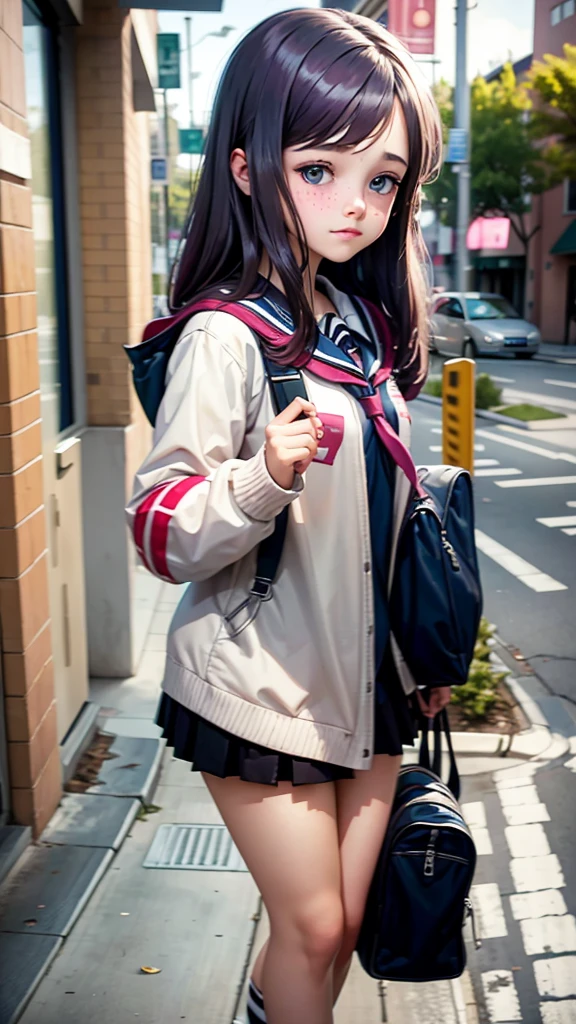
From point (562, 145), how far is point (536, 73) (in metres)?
6.06

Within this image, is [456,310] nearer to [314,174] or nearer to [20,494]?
[20,494]

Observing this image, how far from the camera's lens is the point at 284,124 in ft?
5.75

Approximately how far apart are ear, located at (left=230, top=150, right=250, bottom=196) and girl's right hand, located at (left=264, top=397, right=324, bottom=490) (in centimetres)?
45

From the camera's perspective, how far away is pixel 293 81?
1.72 meters

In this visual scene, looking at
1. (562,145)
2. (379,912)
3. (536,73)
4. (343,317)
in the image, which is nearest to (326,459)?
(343,317)

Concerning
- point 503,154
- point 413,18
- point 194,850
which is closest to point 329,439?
point 194,850

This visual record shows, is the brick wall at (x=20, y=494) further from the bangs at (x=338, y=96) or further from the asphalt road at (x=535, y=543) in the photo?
the asphalt road at (x=535, y=543)

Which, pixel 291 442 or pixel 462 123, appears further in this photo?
pixel 462 123

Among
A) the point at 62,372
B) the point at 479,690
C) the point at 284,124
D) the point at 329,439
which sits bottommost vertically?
the point at 479,690

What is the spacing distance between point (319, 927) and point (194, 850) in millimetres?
1983

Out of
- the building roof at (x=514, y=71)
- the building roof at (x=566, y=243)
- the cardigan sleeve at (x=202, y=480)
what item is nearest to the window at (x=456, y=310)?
the cardigan sleeve at (x=202, y=480)

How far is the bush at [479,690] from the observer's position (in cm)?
467

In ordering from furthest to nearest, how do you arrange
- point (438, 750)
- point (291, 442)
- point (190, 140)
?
point (190, 140) < point (438, 750) < point (291, 442)

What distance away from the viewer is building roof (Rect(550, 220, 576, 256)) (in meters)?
27.7
